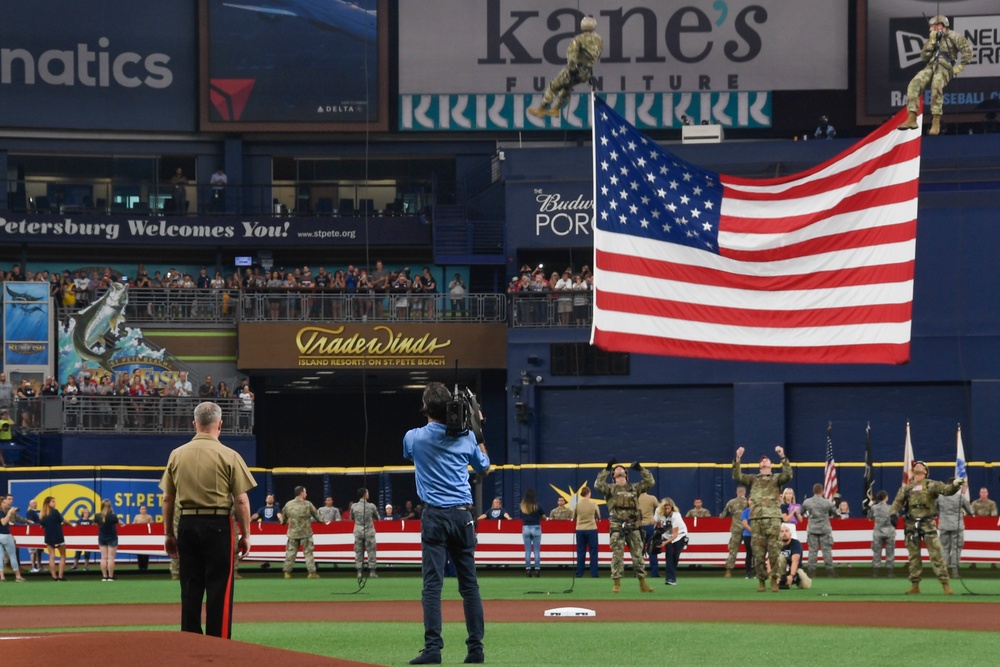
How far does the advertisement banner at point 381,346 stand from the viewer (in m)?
48.8

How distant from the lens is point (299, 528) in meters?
32.0

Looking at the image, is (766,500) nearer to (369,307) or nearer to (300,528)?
(300,528)

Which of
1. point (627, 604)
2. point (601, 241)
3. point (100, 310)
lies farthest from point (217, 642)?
point (100, 310)

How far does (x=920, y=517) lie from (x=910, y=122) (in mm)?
8170

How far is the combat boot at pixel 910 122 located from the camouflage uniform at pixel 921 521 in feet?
25.0

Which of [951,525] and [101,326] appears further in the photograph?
[101,326]

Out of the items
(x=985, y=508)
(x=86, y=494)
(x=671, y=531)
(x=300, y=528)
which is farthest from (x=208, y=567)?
(x=86, y=494)

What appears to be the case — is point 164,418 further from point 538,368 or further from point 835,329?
point 835,329

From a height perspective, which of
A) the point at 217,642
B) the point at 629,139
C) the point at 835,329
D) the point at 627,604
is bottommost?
the point at 627,604

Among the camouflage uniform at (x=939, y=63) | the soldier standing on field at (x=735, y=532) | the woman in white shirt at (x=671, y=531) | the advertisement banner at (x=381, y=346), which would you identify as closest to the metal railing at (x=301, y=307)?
the advertisement banner at (x=381, y=346)

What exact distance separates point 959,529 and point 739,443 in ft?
55.0

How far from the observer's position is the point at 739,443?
4572cm

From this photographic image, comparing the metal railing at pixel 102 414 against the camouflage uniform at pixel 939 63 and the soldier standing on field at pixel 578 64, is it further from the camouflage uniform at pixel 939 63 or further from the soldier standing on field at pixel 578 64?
the camouflage uniform at pixel 939 63

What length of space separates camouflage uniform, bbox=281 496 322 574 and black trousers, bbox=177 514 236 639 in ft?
65.8
